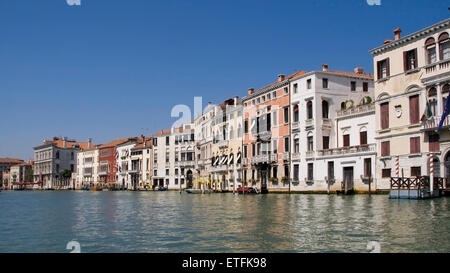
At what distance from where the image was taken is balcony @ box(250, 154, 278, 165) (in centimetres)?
4612

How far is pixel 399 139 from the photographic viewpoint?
31375mm

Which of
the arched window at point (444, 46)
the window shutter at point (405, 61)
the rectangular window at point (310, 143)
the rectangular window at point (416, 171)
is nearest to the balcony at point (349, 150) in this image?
the rectangular window at point (310, 143)

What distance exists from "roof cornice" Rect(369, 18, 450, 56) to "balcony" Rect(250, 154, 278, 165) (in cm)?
1551

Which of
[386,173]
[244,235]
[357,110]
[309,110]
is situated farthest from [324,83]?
[244,235]

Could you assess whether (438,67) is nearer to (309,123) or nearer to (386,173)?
(386,173)

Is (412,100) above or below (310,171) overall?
above

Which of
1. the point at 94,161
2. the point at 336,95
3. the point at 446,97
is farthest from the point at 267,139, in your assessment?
the point at 94,161

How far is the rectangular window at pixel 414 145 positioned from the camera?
30.0 m

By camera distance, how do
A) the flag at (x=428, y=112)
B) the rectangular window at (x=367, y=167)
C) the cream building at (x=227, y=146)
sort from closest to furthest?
the flag at (x=428, y=112) → the rectangular window at (x=367, y=167) → the cream building at (x=227, y=146)

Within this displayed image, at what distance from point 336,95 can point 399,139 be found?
10.9 metres

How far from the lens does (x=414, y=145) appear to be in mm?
30203

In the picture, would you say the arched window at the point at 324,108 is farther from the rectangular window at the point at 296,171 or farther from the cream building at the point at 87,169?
the cream building at the point at 87,169

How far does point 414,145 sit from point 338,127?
10223mm

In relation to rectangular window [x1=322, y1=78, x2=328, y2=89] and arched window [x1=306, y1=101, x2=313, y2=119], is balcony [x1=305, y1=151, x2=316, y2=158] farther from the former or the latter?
rectangular window [x1=322, y1=78, x2=328, y2=89]
